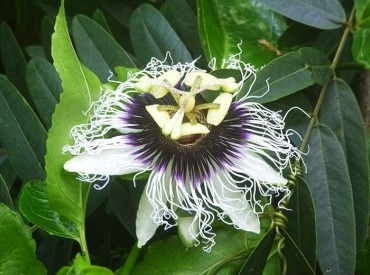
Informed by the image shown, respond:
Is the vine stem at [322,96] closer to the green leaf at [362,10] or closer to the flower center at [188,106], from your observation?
the green leaf at [362,10]

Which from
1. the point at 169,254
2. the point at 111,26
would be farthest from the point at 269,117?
the point at 111,26

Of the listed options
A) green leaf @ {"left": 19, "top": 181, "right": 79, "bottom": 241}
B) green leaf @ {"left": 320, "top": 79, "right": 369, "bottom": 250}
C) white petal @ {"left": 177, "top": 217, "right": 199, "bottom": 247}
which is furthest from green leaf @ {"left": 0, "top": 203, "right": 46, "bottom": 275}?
green leaf @ {"left": 320, "top": 79, "right": 369, "bottom": 250}

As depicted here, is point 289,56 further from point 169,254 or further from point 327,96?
point 169,254

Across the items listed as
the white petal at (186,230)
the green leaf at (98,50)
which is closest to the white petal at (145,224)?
the white petal at (186,230)

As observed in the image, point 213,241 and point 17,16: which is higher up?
point 213,241

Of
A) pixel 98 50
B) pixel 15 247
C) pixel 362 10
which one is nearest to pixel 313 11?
pixel 362 10

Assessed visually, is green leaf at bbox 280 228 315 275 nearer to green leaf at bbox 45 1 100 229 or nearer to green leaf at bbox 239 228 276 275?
green leaf at bbox 239 228 276 275
